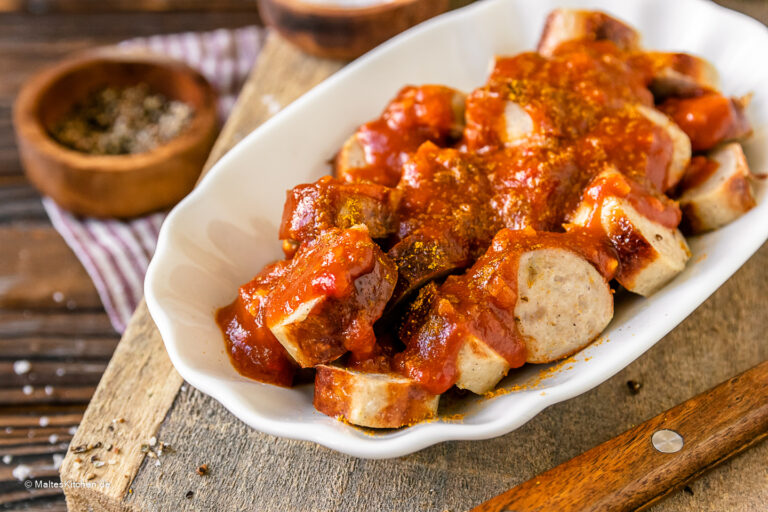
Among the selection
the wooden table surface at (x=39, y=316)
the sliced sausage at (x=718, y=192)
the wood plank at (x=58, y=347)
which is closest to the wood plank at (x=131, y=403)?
the wooden table surface at (x=39, y=316)

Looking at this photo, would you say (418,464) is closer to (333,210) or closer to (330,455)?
(330,455)

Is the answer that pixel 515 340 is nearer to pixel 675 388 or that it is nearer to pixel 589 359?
pixel 589 359

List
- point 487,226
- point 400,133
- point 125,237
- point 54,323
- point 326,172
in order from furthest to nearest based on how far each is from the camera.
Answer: point 125,237
point 54,323
point 326,172
point 400,133
point 487,226

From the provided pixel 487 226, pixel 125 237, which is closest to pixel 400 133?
pixel 487 226

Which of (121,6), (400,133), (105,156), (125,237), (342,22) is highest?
(400,133)

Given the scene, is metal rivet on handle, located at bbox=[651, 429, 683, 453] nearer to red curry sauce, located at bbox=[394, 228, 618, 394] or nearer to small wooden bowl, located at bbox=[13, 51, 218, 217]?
red curry sauce, located at bbox=[394, 228, 618, 394]

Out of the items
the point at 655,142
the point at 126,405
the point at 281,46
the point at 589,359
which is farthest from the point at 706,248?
the point at 281,46

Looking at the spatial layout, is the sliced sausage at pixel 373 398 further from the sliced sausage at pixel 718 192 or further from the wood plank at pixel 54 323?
the wood plank at pixel 54 323
